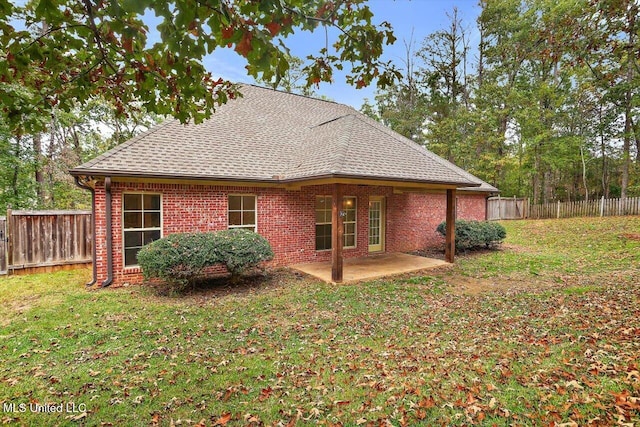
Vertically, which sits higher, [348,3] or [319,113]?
[319,113]

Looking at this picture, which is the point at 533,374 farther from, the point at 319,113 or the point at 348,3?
the point at 319,113

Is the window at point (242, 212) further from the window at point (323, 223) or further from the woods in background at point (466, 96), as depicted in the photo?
the woods in background at point (466, 96)

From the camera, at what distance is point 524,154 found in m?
20.5

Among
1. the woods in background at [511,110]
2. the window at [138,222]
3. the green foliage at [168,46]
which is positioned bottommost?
the window at [138,222]

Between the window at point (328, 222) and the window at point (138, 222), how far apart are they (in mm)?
4779

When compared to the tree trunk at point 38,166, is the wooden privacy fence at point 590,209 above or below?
below

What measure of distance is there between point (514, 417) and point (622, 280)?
21.5 feet

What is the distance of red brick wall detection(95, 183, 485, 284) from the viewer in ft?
24.1

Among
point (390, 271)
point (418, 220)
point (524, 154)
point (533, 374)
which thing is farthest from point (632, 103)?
point (533, 374)

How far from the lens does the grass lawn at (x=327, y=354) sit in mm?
2932

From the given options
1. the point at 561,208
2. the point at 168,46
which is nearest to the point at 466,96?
the point at 561,208

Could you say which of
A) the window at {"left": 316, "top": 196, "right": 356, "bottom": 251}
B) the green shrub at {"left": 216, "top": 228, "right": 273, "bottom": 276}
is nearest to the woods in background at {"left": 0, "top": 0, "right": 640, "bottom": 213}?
the green shrub at {"left": 216, "top": 228, "right": 273, "bottom": 276}

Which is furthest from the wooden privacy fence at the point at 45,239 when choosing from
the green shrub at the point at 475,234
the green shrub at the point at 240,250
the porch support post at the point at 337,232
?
the green shrub at the point at 475,234

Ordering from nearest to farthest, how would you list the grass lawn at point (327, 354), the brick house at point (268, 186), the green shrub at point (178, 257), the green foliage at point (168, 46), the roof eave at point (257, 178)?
the green foliage at point (168, 46) < the grass lawn at point (327, 354) < the green shrub at point (178, 257) < the roof eave at point (257, 178) < the brick house at point (268, 186)
